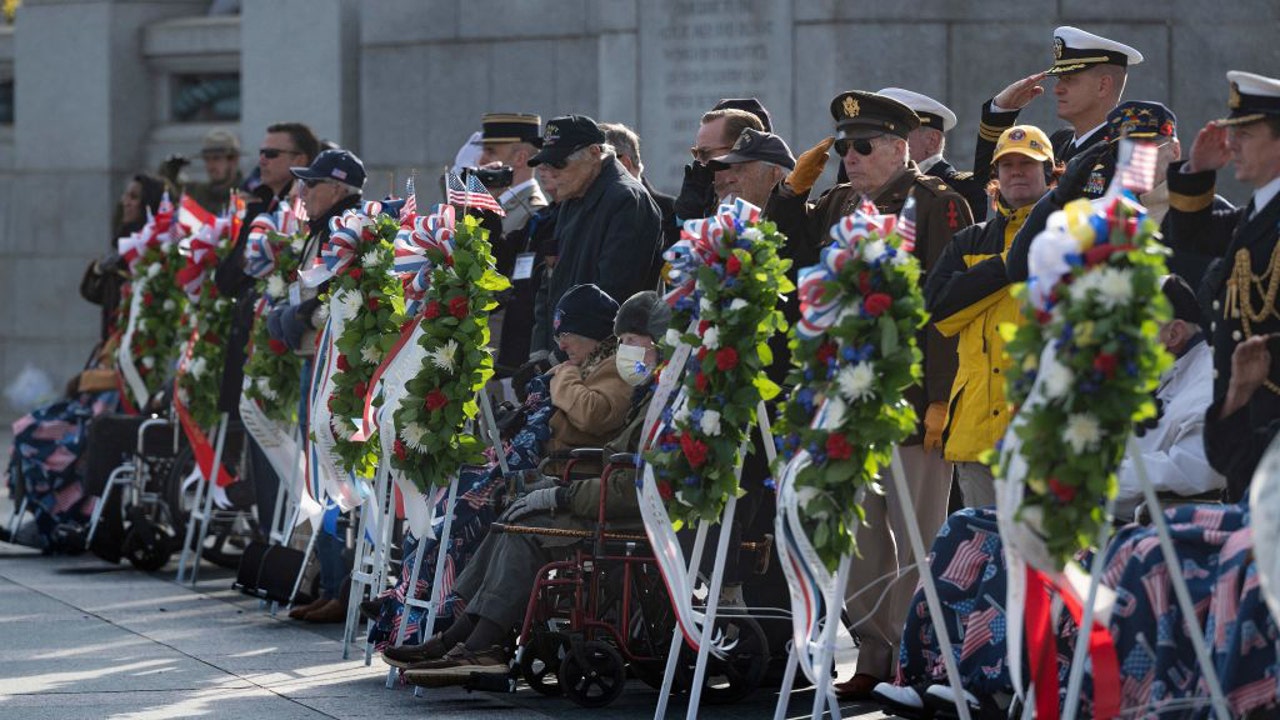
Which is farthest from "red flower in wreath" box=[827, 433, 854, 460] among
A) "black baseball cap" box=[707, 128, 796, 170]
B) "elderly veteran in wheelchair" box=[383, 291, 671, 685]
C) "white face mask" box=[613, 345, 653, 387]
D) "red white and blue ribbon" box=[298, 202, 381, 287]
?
"red white and blue ribbon" box=[298, 202, 381, 287]

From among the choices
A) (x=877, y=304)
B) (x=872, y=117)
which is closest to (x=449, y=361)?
(x=872, y=117)

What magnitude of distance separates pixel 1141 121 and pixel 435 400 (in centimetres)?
264

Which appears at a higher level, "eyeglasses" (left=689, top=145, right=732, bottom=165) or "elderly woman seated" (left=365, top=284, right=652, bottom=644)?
"eyeglasses" (left=689, top=145, right=732, bottom=165)

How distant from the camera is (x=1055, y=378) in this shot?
16.8 ft

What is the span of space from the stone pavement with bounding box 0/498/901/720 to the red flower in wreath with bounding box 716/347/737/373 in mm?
1314

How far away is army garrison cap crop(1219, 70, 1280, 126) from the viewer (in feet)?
18.7

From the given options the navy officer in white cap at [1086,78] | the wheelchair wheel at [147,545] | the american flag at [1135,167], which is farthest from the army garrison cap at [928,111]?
the wheelchair wheel at [147,545]

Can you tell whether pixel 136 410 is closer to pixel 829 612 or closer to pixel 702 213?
pixel 702 213

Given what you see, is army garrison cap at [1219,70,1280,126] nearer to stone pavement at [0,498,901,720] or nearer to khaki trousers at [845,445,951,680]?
khaki trousers at [845,445,951,680]

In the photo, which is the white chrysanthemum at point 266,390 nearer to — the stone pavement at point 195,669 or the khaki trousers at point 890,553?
the stone pavement at point 195,669

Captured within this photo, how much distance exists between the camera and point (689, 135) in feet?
47.8

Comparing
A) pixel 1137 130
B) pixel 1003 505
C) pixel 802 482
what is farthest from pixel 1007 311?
pixel 1003 505

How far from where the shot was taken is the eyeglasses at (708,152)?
8.67 meters

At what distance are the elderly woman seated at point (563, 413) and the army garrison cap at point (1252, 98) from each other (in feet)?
8.11
